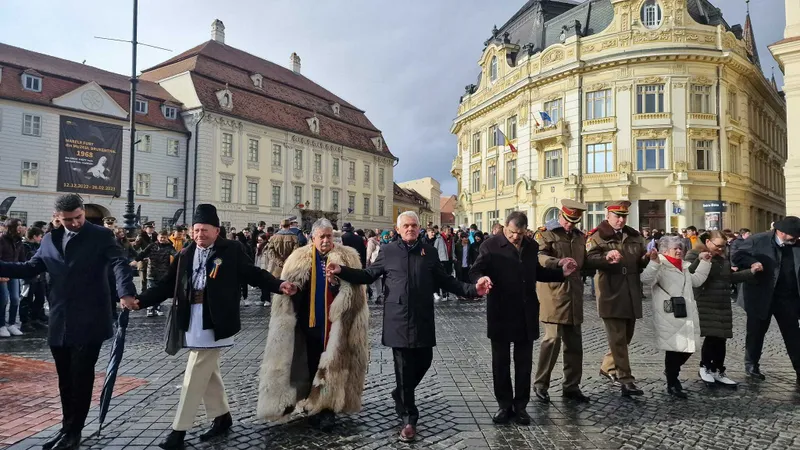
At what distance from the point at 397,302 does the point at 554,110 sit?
3351 cm

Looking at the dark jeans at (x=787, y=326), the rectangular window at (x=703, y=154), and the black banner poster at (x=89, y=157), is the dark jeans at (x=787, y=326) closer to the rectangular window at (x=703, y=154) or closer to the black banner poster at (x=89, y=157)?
the rectangular window at (x=703, y=154)

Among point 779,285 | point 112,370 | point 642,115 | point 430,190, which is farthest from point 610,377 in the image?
point 430,190

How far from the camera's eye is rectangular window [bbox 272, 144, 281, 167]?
44656 mm

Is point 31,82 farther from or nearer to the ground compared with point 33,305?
farther from the ground

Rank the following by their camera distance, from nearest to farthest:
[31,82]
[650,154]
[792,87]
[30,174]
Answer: [792,87], [650,154], [30,174], [31,82]

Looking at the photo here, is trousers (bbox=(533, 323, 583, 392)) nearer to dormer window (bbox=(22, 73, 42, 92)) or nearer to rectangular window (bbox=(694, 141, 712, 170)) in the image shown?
rectangular window (bbox=(694, 141, 712, 170))

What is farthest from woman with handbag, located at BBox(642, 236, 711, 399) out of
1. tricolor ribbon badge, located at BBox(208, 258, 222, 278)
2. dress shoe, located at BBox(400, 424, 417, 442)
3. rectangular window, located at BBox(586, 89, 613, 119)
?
rectangular window, located at BBox(586, 89, 613, 119)

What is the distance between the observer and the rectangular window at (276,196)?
1773 inches

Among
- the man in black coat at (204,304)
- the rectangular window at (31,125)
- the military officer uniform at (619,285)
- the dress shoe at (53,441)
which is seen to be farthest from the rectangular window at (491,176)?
the dress shoe at (53,441)

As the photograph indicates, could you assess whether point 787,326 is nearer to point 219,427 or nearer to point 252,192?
point 219,427

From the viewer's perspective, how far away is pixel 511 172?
39500 mm

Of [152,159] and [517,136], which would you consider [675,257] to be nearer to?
[517,136]

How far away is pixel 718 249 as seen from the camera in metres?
6.20

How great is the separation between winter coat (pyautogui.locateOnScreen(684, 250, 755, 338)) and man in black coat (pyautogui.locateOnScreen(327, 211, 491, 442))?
320cm
